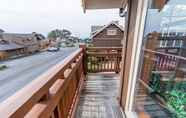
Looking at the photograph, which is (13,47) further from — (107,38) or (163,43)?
(163,43)

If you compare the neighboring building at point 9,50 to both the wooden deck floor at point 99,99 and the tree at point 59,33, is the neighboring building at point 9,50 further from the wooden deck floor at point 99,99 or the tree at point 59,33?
the tree at point 59,33

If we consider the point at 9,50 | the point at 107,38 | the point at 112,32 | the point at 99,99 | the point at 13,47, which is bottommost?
the point at 9,50

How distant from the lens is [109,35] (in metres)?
15.1

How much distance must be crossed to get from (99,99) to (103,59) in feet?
5.82

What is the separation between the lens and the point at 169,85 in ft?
5.03

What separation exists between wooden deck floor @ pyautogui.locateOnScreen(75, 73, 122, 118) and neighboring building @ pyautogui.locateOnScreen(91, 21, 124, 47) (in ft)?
37.9

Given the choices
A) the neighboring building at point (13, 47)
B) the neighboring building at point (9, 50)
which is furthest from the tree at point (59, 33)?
the neighboring building at point (9, 50)

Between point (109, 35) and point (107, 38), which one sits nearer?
point (109, 35)

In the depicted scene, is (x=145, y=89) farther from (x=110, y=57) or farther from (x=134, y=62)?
(x=110, y=57)

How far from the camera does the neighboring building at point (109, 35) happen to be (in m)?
14.8

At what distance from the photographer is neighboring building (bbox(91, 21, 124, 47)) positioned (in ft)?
48.7

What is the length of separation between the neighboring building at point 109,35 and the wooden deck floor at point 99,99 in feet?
37.9

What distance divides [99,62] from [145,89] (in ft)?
8.49

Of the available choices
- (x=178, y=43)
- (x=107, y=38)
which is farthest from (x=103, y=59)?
(x=107, y=38)
